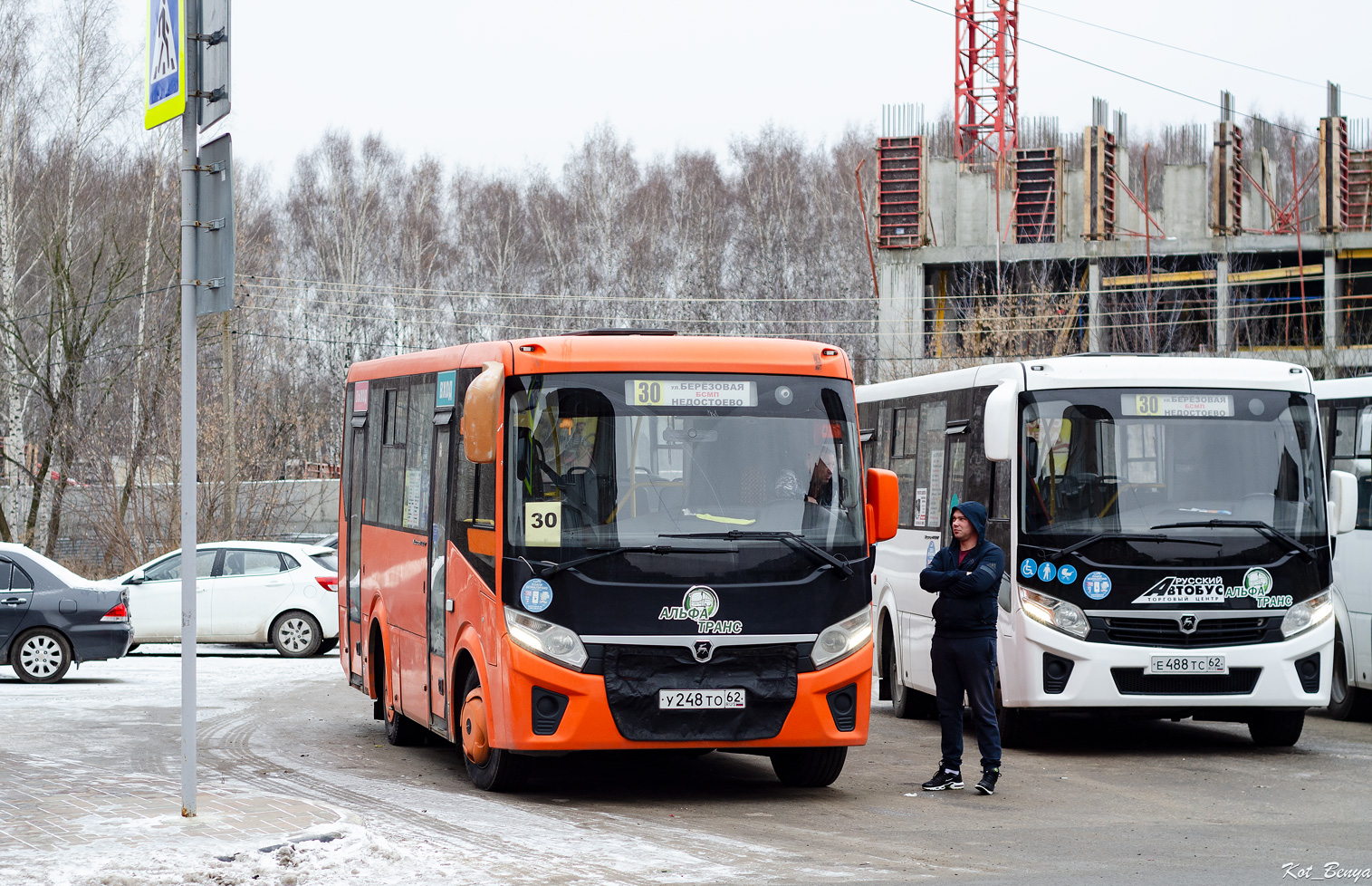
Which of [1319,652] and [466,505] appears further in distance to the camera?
[1319,652]

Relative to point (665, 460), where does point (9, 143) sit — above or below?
above

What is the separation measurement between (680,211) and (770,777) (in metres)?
69.1

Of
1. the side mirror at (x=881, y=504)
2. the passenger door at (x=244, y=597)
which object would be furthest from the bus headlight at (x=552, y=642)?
the passenger door at (x=244, y=597)

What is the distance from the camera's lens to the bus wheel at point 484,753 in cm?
1055

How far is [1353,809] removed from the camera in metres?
10.3

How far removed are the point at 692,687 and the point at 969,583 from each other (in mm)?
1931

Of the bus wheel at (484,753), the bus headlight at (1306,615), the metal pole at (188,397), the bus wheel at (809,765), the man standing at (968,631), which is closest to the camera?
the metal pole at (188,397)

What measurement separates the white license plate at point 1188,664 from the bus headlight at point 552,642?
15.9 feet

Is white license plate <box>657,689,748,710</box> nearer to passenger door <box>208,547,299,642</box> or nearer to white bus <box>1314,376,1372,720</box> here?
white bus <box>1314,376,1372,720</box>

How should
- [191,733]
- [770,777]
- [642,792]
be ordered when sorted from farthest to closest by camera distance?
[770,777] → [642,792] → [191,733]

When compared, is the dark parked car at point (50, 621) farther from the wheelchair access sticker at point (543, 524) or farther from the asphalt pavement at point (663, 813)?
the wheelchair access sticker at point (543, 524)

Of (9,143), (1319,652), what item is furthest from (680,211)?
(1319,652)

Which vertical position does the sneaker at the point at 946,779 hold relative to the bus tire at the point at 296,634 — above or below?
above

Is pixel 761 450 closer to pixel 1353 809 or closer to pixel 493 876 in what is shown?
pixel 493 876
